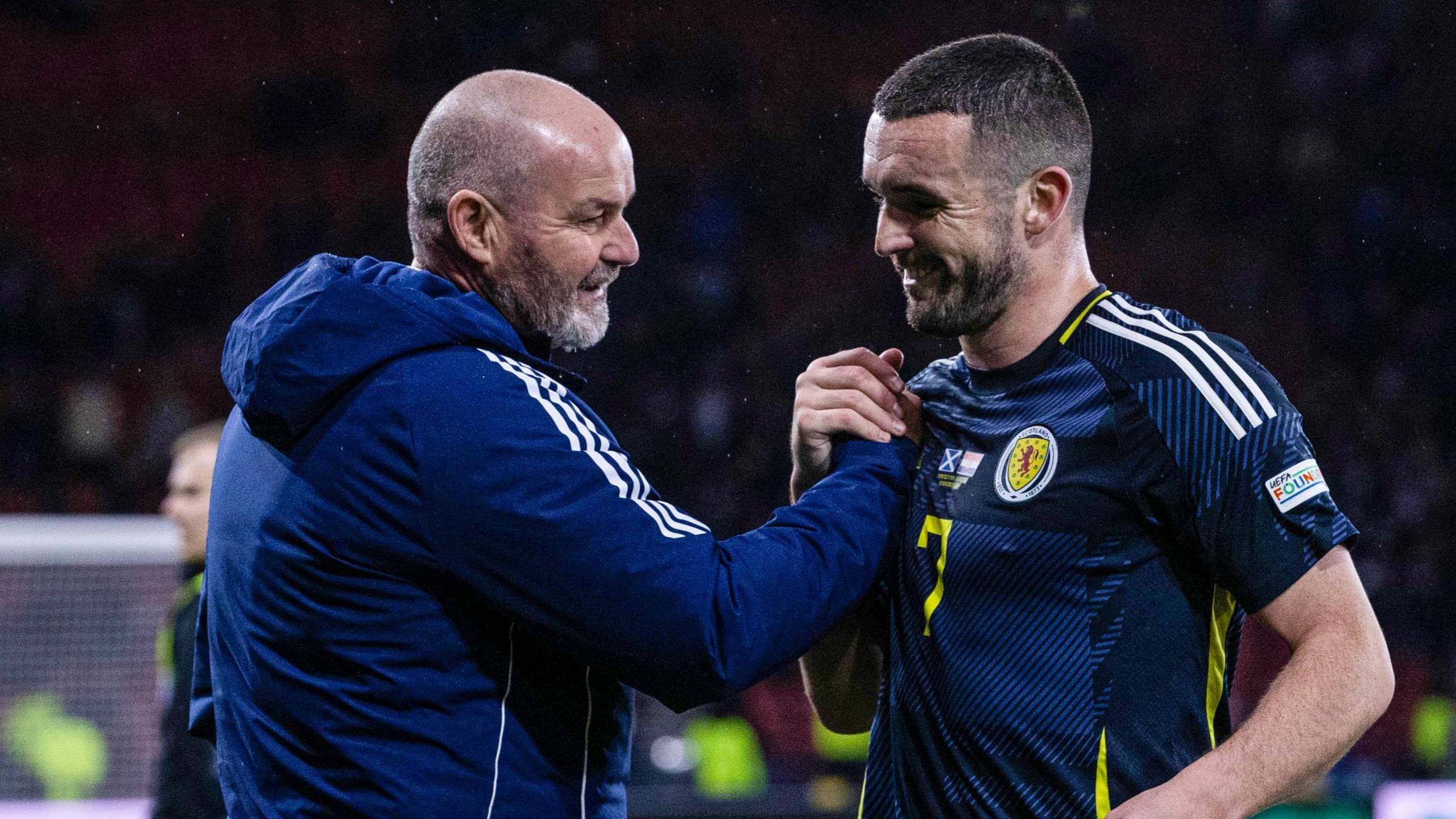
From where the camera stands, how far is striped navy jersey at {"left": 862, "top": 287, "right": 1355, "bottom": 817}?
1.55 m

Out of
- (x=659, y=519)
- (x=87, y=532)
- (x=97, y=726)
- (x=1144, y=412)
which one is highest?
(x=1144, y=412)

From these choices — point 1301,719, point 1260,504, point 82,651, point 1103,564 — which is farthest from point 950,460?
point 82,651

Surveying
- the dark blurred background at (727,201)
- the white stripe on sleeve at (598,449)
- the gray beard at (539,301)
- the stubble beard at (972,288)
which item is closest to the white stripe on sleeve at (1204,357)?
the stubble beard at (972,288)

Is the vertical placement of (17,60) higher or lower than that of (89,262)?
higher

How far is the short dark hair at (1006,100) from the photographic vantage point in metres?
1.81

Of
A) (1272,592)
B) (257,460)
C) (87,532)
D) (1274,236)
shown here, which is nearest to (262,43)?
(87,532)

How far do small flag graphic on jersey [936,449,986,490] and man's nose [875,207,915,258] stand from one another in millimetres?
287

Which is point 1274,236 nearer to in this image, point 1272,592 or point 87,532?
point 87,532

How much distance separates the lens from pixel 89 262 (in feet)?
30.3

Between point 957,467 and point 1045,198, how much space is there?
39 cm

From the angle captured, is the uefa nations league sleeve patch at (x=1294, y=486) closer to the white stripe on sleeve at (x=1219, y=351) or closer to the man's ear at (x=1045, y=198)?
the white stripe on sleeve at (x=1219, y=351)

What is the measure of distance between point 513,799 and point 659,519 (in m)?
0.40

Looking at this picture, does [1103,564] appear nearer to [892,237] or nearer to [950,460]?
[950,460]

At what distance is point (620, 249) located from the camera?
2.04 meters
